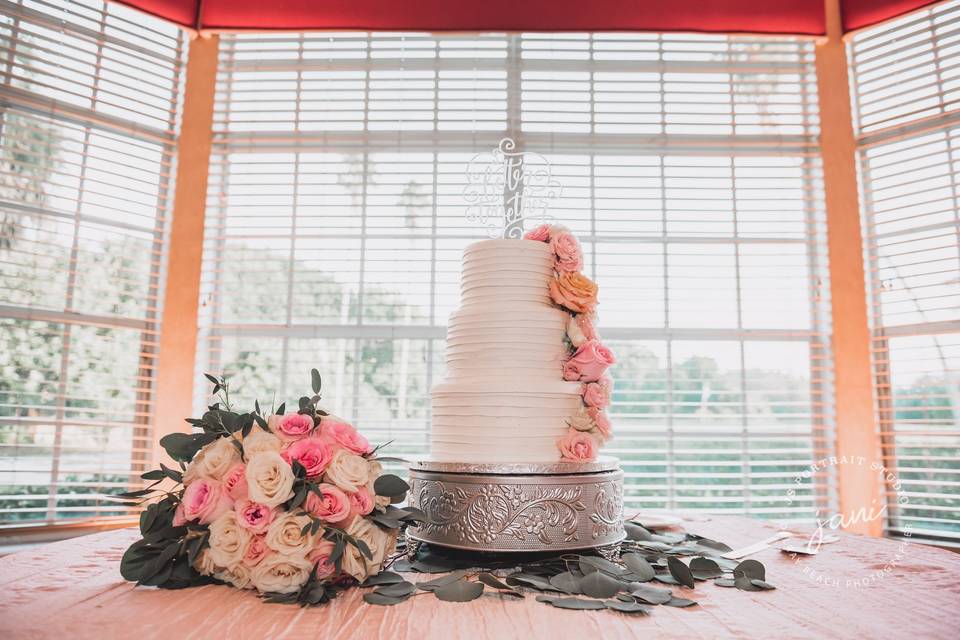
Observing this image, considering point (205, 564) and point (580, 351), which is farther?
point (580, 351)

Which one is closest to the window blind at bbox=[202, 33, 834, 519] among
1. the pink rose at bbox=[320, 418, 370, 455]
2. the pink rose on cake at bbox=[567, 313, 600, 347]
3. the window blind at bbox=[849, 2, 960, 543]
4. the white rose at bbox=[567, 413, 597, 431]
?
the window blind at bbox=[849, 2, 960, 543]

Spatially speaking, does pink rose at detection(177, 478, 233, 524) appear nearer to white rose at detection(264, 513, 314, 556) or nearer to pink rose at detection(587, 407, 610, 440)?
white rose at detection(264, 513, 314, 556)

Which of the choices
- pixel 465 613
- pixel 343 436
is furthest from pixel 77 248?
pixel 465 613

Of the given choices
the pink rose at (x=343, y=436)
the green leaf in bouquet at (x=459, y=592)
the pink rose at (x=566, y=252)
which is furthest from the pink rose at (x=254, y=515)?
the pink rose at (x=566, y=252)

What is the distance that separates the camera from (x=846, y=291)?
3564 millimetres

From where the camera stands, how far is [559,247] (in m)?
1.92

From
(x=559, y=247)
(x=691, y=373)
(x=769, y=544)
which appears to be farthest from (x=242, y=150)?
(x=769, y=544)

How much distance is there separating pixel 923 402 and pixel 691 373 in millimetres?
1264

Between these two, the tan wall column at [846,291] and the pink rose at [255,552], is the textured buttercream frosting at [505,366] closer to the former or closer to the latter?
the pink rose at [255,552]

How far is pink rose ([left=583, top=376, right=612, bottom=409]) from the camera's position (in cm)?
178

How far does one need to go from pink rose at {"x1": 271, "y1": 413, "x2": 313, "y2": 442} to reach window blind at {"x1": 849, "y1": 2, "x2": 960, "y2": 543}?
134 inches

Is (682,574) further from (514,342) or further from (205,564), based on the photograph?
(205,564)

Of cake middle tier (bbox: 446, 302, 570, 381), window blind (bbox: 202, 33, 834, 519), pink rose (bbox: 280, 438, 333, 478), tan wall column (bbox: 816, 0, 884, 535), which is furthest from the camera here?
window blind (bbox: 202, 33, 834, 519)

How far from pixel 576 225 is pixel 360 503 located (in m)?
2.80
